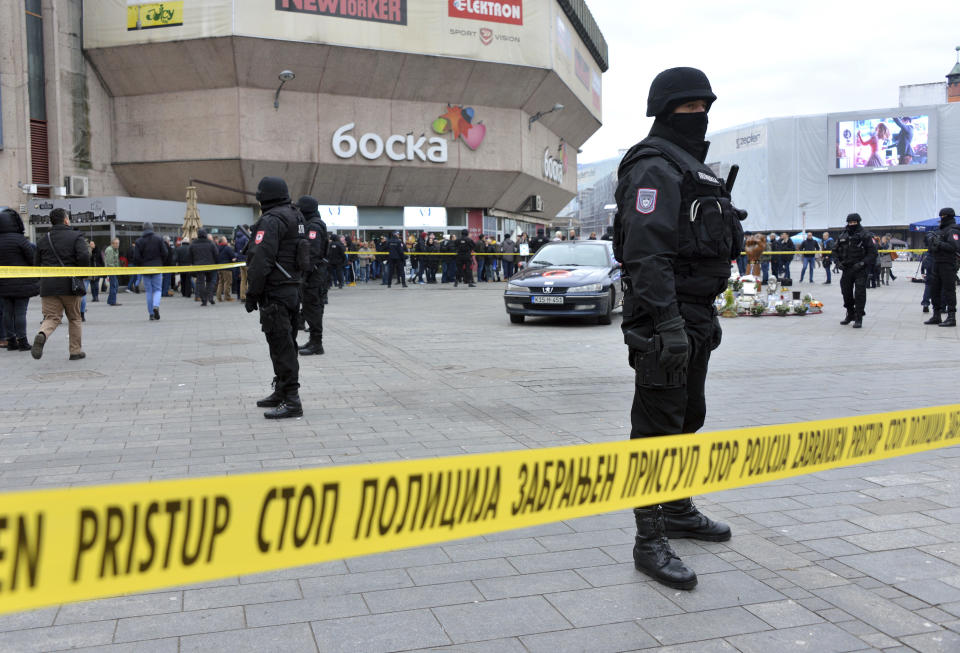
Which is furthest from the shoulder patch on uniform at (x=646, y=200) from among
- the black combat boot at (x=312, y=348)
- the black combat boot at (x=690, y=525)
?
the black combat boot at (x=312, y=348)

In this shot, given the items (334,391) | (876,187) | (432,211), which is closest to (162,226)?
(432,211)

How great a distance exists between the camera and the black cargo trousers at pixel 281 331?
6672 millimetres

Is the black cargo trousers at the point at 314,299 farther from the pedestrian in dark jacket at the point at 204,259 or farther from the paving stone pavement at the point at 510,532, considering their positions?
the pedestrian in dark jacket at the point at 204,259

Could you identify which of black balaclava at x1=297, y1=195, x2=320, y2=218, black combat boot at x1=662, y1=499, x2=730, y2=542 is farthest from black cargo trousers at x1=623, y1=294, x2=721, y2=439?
black balaclava at x1=297, y1=195, x2=320, y2=218

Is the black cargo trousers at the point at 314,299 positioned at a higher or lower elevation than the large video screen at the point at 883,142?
lower

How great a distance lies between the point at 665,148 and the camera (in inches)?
138

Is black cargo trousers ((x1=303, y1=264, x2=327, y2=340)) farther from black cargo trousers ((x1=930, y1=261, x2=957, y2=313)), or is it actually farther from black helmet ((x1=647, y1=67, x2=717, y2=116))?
black cargo trousers ((x1=930, y1=261, x2=957, y2=313))

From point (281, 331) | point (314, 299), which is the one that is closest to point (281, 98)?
point (314, 299)

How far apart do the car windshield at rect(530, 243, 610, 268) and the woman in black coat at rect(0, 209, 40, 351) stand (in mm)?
8176

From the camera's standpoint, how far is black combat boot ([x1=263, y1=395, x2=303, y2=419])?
6.53 m

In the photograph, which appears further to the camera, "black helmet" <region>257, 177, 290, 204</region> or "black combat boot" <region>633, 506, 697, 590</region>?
"black helmet" <region>257, 177, 290, 204</region>

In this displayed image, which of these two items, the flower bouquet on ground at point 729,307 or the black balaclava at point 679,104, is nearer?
the black balaclava at point 679,104

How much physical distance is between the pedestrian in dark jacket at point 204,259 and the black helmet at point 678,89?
54.9 ft

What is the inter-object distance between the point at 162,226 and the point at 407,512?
88.8 feet
